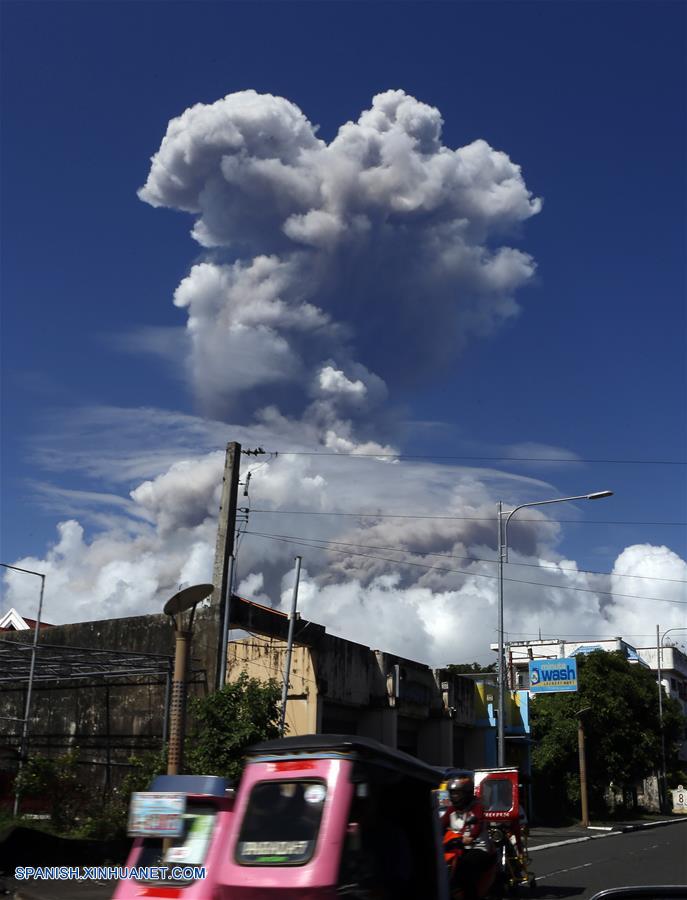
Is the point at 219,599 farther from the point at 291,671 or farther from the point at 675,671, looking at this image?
the point at 675,671

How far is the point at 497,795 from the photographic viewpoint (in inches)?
561

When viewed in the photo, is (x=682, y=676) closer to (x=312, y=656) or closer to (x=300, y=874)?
(x=312, y=656)

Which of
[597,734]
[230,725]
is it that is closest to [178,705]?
[230,725]

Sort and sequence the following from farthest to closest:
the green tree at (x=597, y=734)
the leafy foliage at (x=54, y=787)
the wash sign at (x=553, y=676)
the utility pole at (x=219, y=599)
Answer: the green tree at (x=597, y=734)
the wash sign at (x=553, y=676)
the utility pole at (x=219, y=599)
the leafy foliage at (x=54, y=787)

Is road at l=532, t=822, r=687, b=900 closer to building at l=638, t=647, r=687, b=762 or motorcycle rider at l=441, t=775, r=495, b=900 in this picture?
motorcycle rider at l=441, t=775, r=495, b=900

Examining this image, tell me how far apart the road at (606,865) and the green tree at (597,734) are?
15.7 m

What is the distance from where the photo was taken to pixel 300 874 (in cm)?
555

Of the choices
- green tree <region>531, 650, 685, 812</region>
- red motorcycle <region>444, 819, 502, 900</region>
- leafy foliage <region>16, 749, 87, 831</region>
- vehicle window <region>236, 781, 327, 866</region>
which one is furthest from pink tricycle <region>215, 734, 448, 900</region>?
green tree <region>531, 650, 685, 812</region>

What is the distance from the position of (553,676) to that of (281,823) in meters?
38.2

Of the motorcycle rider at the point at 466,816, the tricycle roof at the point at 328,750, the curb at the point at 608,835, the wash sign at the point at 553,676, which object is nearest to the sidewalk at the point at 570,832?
the curb at the point at 608,835

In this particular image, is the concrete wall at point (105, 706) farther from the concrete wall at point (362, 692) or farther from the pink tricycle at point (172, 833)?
the pink tricycle at point (172, 833)

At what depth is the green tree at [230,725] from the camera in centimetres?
1908

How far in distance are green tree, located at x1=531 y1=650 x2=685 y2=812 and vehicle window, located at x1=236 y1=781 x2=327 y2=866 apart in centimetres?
4300

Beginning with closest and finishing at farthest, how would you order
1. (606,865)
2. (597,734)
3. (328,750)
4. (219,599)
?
(328,750) → (606,865) → (219,599) → (597,734)
